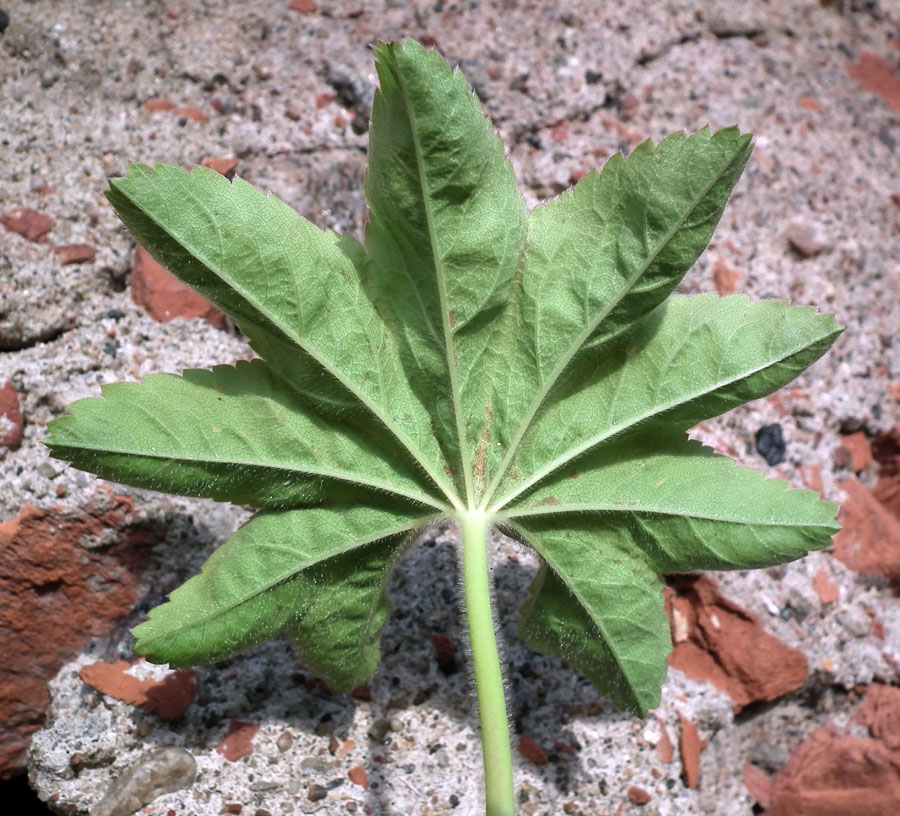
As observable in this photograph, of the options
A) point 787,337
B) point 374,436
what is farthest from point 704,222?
point 374,436

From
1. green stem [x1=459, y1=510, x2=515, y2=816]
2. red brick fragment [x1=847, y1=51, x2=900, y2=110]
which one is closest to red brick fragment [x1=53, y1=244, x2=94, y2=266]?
green stem [x1=459, y1=510, x2=515, y2=816]

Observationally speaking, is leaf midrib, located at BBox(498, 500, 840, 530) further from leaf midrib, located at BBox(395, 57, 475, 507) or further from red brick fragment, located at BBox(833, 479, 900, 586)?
red brick fragment, located at BBox(833, 479, 900, 586)

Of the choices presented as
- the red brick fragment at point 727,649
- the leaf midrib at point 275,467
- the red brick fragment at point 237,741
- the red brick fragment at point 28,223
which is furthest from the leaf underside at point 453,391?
Answer: the red brick fragment at point 28,223

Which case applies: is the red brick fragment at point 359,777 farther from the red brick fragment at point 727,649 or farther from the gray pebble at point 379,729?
the red brick fragment at point 727,649

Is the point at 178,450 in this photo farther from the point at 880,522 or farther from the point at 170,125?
the point at 880,522

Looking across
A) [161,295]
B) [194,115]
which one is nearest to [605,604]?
[161,295]

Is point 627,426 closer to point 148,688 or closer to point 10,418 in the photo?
point 148,688
